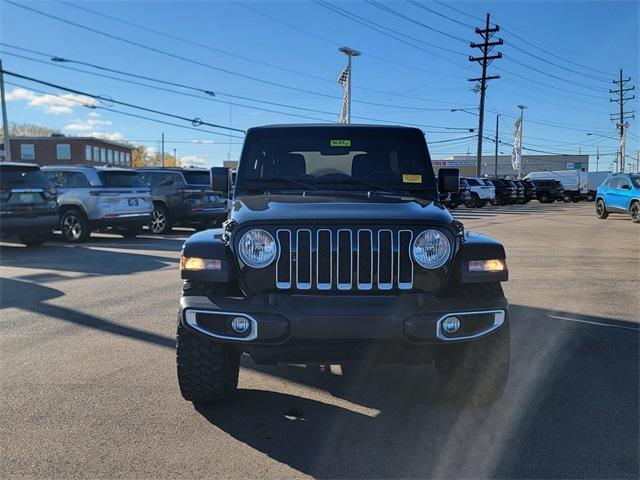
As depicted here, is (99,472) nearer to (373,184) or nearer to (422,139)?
(373,184)

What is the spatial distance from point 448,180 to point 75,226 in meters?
10.9

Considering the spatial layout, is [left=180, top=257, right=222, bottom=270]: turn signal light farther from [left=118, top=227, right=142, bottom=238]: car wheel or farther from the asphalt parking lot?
[left=118, top=227, right=142, bottom=238]: car wheel

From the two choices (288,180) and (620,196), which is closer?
(288,180)

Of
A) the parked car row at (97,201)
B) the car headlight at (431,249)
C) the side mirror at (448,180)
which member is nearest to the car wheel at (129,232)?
the parked car row at (97,201)

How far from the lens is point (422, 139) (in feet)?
16.1

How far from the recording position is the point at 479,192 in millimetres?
34375

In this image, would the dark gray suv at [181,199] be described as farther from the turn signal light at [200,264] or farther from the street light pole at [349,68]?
the street light pole at [349,68]

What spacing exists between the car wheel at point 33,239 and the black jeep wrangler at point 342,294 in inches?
403

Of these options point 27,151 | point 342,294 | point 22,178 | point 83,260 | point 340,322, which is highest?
point 27,151

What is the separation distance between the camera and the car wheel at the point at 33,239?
40.5ft

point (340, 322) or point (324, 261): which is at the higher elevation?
point (324, 261)

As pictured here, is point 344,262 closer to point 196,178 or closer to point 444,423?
point 444,423

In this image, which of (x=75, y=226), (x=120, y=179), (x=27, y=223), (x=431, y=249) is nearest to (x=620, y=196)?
(x=120, y=179)

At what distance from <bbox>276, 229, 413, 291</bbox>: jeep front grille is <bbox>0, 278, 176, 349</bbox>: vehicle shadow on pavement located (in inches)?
90.2
